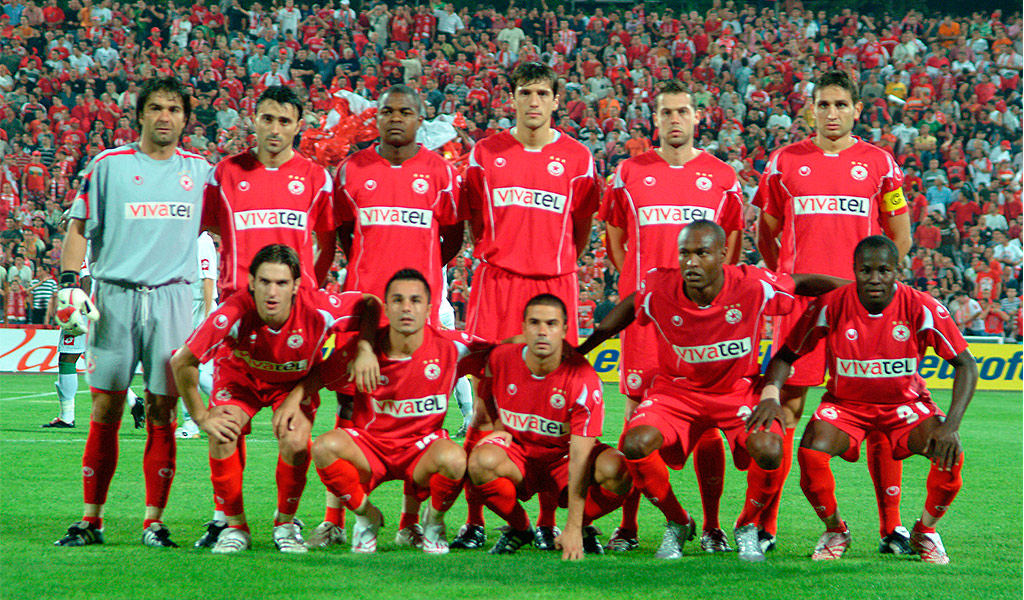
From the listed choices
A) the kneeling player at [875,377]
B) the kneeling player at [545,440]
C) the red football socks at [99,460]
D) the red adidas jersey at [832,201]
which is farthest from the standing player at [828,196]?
the red football socks at [99,460]

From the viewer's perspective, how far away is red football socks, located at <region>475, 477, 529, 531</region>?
4.62 meters

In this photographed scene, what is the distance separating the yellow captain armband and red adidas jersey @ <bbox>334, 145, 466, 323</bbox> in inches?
95.5

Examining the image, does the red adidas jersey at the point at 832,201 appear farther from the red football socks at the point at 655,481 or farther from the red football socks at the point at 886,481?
the red football socks at the point at 655,481

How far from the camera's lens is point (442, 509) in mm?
4605

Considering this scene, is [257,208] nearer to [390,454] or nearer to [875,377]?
[390,454]

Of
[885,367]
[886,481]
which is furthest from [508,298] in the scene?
[886,481]

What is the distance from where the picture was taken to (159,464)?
480 cm

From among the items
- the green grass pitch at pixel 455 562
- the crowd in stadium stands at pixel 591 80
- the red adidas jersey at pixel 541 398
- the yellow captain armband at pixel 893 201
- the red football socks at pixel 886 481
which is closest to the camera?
the green grass pitch at pixel 455 562

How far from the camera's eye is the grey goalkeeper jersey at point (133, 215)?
192 inches

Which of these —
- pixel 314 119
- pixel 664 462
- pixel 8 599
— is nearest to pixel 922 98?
pixel 314 119

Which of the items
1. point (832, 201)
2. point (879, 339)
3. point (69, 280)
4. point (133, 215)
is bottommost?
Result: point (879, 339)

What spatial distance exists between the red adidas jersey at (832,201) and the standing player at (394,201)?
1.89 meters

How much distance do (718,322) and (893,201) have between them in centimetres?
151

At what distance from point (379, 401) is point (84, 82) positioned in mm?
18132
